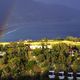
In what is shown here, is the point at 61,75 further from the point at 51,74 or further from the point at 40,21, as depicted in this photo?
the point at 40,21

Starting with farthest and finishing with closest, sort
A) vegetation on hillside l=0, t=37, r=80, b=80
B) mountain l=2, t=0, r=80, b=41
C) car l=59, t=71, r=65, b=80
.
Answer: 1. mountain l=2, t=0, r=80, b=41
2. vegetation on hillside l=0, t=37, r=80, b=80
3. car l=59, t=71, r=65, b=80

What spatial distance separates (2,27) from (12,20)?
4.01 meters

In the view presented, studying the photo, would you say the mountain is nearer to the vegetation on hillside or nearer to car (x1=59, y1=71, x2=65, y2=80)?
the vegetation on hillside

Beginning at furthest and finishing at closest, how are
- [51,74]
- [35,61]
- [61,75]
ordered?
[35,61], [51,74], [61,75]

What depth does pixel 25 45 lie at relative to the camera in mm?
19906

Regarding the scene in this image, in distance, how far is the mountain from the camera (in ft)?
104

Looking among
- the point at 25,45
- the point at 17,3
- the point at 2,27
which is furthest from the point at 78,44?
the point at 17,3

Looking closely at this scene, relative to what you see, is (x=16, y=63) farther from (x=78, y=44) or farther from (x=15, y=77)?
(x=78, y=44)

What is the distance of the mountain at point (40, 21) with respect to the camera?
31625 millimetres

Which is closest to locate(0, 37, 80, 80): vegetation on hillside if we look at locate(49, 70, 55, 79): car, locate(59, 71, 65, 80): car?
locate(49, 70, 55, 79): car

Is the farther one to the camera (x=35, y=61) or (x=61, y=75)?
(x=35, y=61)

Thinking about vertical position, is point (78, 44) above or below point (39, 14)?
below

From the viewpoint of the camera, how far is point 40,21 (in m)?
36.6

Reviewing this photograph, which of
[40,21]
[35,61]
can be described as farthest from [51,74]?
[40,21]
